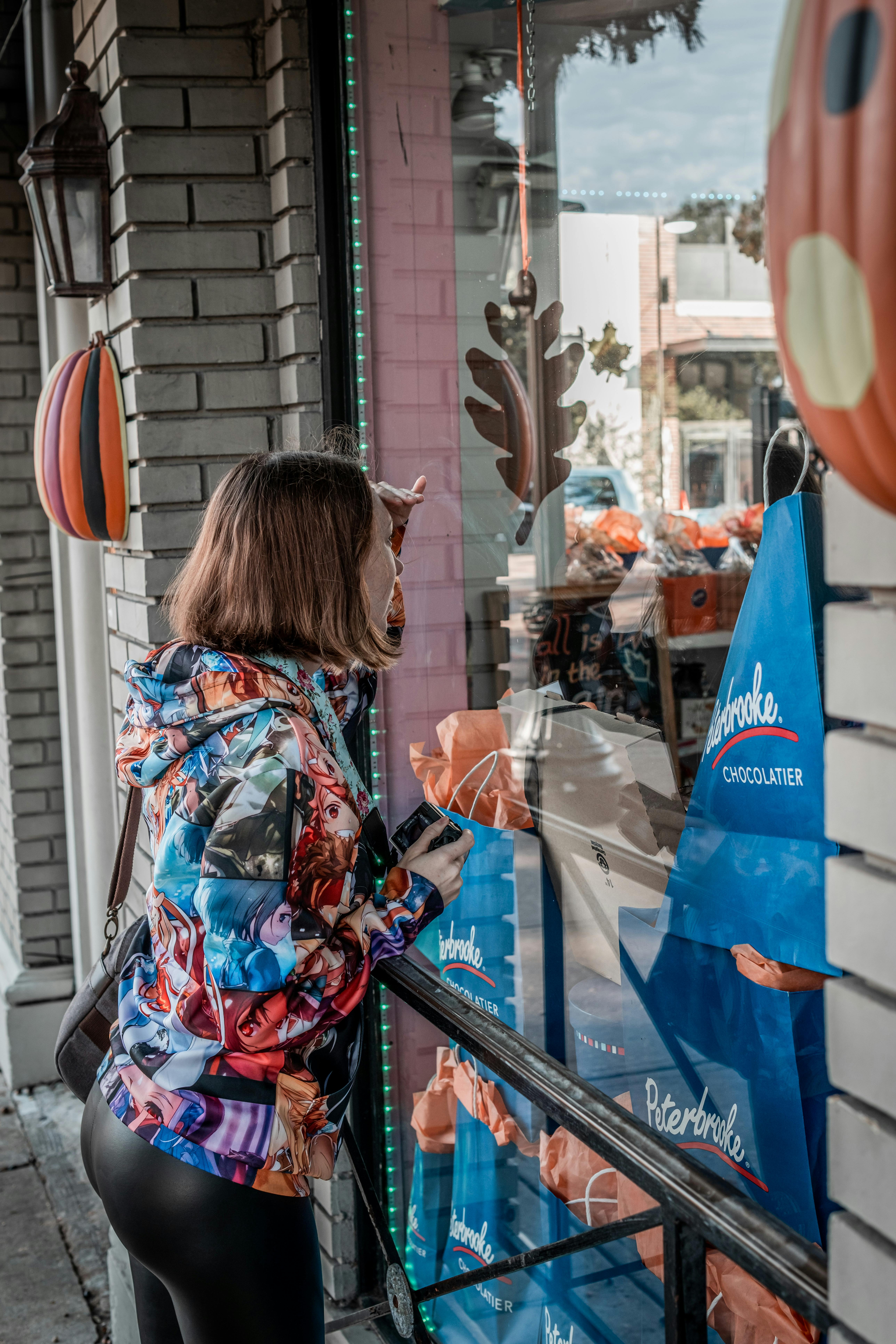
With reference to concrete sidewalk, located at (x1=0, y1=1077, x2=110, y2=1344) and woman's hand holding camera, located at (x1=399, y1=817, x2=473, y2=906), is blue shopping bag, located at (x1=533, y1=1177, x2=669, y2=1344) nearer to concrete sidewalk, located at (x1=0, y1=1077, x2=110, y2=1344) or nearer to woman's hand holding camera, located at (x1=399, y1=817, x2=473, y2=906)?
woman's hand holding camera, located at (x1=399, y1=817, x2=473, y2=906)

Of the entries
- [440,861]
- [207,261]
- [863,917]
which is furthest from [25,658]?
[863,917]

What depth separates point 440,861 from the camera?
1759mm

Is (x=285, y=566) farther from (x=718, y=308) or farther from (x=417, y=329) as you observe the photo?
(x=718, y=308)

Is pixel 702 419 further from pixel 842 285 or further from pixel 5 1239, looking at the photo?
pixel 5 1239

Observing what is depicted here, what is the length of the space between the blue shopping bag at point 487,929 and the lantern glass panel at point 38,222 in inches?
69.6

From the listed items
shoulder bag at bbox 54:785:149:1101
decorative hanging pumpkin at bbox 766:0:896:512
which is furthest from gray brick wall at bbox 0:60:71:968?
decorative hanging pumpkin at bbox 766:0:896:512

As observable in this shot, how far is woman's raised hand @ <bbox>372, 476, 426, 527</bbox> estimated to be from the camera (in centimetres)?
210

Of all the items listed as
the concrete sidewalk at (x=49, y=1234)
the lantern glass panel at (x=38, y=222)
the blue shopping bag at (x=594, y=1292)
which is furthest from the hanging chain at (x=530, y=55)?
the concrete sidewalk at (x=49, y=1234)

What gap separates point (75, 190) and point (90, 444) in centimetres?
59

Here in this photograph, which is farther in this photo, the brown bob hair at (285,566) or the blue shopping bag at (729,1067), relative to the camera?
the brown bob hair at (285,566)

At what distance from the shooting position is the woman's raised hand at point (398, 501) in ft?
6.90

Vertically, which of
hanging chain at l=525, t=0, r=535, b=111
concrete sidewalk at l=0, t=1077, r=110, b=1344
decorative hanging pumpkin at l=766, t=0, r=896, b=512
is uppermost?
hanging chain at l=525, t=0, r=535, b=111

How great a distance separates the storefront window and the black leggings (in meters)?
0.56

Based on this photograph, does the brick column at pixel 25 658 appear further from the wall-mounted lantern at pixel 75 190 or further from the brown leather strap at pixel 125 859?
the brown leather strap at pixel 125 859
